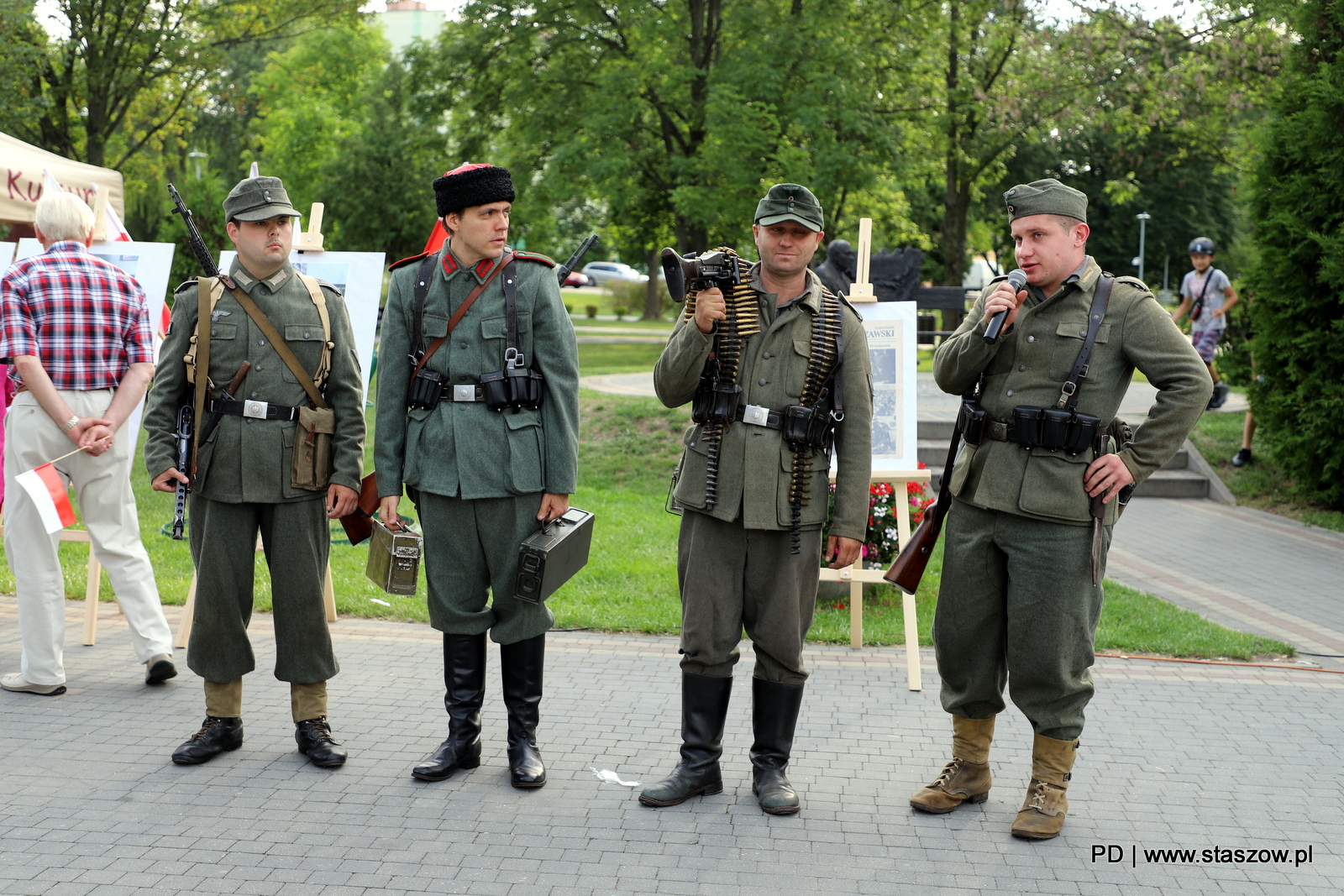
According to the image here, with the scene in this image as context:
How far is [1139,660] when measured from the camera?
610cm

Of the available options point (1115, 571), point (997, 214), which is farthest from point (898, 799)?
point (997, 214)

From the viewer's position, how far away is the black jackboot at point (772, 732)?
4.21m

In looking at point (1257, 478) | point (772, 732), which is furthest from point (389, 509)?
point (1257, 478)

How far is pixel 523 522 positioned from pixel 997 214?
4113 centimetres

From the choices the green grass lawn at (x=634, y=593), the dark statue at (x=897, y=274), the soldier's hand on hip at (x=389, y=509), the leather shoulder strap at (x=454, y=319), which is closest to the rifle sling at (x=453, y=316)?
the leather shoulder strap at (x=454, y=319)

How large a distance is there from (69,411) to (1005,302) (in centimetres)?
397

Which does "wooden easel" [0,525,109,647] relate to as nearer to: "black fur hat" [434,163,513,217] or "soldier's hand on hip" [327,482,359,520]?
"soldier's hand on hip" [327,482,359,520]

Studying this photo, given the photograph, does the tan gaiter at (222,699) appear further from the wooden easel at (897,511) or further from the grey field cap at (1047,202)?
the grey field cap at (1047,202)

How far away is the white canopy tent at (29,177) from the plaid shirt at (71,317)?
3263 mm

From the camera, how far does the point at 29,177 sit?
8.49 m

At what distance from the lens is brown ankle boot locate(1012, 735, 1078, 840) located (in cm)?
396

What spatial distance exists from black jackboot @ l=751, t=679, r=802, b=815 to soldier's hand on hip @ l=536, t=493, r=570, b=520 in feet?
3.02

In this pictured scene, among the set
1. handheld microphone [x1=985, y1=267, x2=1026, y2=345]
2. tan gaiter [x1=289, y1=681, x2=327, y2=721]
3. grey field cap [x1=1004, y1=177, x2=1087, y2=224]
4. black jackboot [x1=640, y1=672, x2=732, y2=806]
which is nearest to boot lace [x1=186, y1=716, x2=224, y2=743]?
tan gaiter [x1=289, y1=681, x2=327, y2=721]

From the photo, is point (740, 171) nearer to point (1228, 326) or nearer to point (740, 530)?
point (1228, 326)
